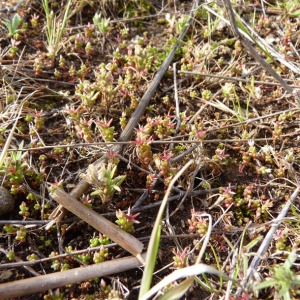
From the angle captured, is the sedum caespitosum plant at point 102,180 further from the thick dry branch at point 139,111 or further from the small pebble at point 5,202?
the small pebble at point 5,202

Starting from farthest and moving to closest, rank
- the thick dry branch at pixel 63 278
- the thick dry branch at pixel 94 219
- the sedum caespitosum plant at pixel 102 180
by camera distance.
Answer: the sedum caespitosum plant at pixel 102 180, the thick dry branch at pixel 94 219, the thick dry branch at pixel 63 278

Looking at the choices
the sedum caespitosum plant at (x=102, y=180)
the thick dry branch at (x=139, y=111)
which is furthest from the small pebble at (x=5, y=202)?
the sedum caespitosum plant at (x=102, y=180)

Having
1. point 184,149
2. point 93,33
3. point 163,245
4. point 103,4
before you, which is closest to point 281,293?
point 163,245

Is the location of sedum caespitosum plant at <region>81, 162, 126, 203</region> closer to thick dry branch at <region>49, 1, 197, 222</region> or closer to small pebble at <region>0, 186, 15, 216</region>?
thick dry branch at <region>49, 1, 197, 222</region>

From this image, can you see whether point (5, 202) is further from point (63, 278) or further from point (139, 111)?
point (139, 111)

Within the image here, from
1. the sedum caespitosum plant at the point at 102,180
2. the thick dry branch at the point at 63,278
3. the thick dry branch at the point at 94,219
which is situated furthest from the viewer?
the sedum caespitosum plant at the point at 102,180

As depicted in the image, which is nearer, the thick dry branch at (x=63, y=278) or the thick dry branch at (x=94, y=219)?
the thick dry branch at (x=63, y=278)

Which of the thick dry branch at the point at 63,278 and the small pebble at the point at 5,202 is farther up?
the small pebble at the point at 5,202
